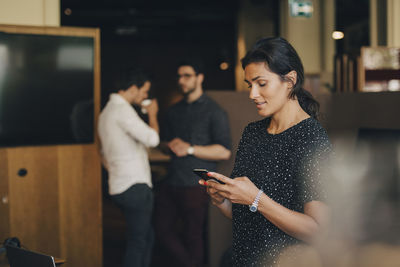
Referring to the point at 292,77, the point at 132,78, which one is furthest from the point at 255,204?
the point at 132,78

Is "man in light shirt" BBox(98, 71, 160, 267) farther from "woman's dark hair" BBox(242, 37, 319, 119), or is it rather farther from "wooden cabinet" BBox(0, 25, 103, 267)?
"woman's dark hair" BBox(242, 37, 319, 119)

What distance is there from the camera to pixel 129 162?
10.3 feet

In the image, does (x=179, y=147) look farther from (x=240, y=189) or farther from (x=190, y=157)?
(x=240, y=189)

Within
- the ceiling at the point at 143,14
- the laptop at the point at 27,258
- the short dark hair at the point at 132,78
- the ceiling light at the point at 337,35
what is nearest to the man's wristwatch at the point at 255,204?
the laptop at the point at 27,258

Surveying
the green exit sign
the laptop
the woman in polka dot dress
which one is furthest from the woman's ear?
the green exit sign

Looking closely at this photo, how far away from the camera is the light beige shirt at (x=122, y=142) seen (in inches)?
123

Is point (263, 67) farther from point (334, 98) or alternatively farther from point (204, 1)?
point (204, 1)

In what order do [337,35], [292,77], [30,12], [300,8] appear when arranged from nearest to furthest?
[292,77], [30,12], [300,8], [337,35]

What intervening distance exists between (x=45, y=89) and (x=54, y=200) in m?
0.78

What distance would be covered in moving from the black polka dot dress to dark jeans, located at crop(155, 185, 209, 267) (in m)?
1.65

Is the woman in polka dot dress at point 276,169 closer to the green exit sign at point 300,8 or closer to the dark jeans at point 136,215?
the dark jeans at point 136,215

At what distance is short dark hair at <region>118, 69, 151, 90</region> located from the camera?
3291 millimetres

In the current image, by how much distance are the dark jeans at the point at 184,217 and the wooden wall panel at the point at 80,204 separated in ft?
1.62

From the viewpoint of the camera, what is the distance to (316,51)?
303 inches
